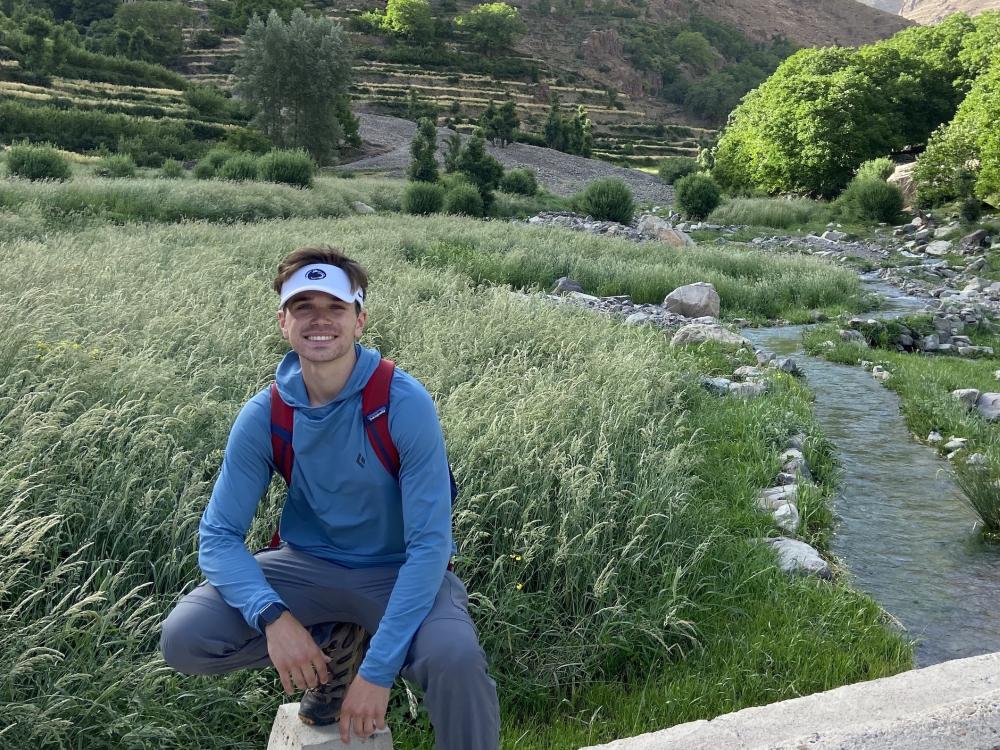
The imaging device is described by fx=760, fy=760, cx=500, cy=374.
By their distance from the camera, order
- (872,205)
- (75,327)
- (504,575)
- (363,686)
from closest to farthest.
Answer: (363,686), (504,575), (75,327), (872,205)

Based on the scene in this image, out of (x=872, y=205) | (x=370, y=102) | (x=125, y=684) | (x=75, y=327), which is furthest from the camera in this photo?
(x=370, y=102)

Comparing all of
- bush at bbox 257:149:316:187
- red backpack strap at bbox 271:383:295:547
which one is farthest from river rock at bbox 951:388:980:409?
bush at bbox 257:149:316:187

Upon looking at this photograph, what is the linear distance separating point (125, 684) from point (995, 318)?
13.3 meters

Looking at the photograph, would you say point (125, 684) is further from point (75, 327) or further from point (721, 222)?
point (721, 222)

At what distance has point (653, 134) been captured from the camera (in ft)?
250

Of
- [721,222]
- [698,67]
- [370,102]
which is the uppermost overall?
[698,67]

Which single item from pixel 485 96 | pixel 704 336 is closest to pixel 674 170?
pixel 485 96

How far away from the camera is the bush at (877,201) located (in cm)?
2548

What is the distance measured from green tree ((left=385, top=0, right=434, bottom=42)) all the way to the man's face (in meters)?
87.3

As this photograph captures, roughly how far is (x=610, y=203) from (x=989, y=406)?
65.8 ft

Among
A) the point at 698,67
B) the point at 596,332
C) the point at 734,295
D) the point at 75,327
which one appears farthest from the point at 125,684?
the point at 698,67

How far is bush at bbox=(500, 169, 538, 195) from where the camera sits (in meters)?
32.1

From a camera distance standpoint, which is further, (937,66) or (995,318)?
(937,66)

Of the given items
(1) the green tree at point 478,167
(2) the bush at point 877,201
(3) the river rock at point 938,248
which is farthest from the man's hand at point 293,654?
(2) the bush at point 877,201
